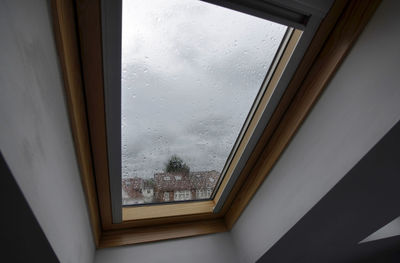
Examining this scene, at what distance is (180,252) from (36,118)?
102 cm

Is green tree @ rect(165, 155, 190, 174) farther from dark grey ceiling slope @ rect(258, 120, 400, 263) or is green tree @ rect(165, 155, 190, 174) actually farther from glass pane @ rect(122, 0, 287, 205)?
dark grey ceiling slope @ rect(258, 120, 400, 263)

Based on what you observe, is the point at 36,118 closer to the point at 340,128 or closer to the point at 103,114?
the point at 103,114

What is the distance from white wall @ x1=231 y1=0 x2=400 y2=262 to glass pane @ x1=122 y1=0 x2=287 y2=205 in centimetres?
25

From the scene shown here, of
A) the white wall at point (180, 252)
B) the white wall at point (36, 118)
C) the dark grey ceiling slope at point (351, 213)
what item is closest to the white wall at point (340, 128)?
the dark grey ceiling slope at point (351, 213)

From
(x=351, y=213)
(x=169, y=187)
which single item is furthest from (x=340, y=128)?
(x=169, y=187)

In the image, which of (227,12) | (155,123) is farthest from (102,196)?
(227,12)

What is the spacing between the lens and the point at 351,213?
3.31ft

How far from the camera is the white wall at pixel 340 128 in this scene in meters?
0.61

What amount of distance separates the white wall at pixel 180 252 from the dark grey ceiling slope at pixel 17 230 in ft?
1.76

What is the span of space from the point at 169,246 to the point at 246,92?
0.88 meters

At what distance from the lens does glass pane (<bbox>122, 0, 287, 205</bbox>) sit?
2.53 feet

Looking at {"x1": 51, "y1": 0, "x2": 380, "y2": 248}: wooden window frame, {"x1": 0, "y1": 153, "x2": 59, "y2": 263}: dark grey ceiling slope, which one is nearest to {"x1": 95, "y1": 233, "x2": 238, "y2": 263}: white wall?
{"x1": 51, "y1": 0, "x2": 380, "y2": 248}: wooden window frame

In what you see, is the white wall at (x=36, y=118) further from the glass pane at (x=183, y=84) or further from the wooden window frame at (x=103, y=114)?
the glass pane at (x=183, y=84)

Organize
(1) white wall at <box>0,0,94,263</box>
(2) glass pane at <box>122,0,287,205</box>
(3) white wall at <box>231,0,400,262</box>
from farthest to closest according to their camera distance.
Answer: (2) glass pane at <box>122,0,287,205</box>, (3) white wall at <box>231,0,400,262</box>, (1) white wall at <box>0,0,94,263</box>
